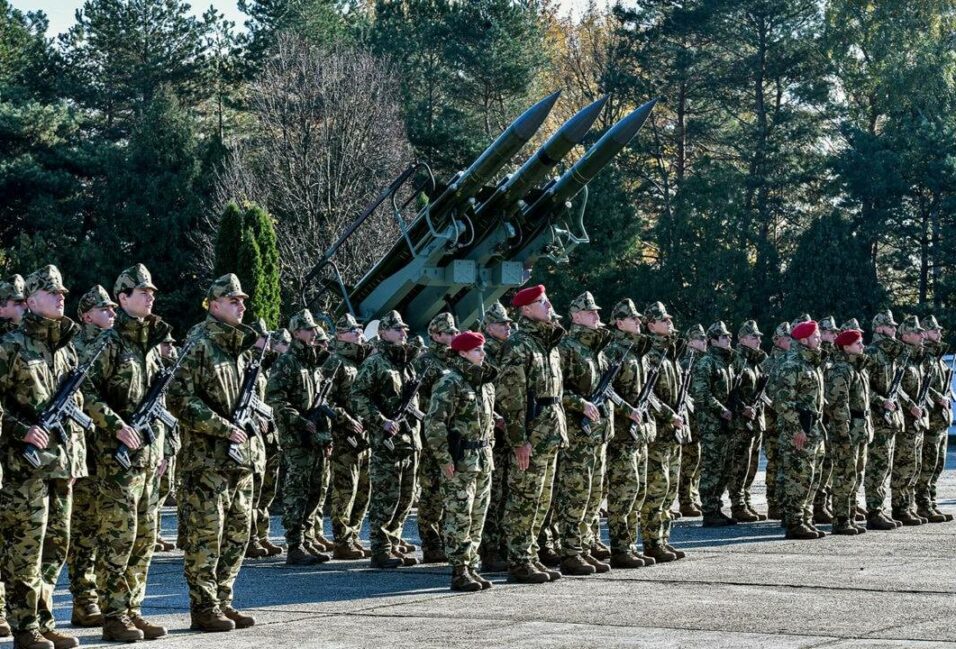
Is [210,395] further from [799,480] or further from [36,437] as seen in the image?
[799,480]

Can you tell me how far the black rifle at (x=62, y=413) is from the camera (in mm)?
8234

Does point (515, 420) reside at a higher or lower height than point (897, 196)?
lower

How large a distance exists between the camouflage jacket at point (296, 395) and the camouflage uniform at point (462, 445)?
2.41 m

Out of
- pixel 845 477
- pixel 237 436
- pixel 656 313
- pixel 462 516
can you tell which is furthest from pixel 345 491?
pixel 845 477

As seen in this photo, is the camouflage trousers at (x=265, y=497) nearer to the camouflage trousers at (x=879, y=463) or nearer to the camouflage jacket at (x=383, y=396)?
the camouflage jacket at (x=383, y=396)

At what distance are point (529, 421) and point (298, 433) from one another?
2.62 metres

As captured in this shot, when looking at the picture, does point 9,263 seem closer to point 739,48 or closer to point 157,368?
point 739,48

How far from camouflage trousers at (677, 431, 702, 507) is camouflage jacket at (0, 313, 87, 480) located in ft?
27.3

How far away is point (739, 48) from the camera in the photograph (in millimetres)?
44125

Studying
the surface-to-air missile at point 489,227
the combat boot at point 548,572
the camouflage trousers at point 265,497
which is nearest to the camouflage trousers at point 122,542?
the combat boot at point 548,572

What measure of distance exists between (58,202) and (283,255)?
783cm

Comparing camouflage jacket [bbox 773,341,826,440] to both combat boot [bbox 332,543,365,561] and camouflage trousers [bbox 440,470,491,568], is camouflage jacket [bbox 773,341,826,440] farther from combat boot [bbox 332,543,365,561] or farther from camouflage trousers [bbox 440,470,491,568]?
camouflage trousers [bbox 440,470,491,568]

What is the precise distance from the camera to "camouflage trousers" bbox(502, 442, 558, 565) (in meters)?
10.8

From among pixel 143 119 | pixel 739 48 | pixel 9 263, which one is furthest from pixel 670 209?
pixel 9 263
